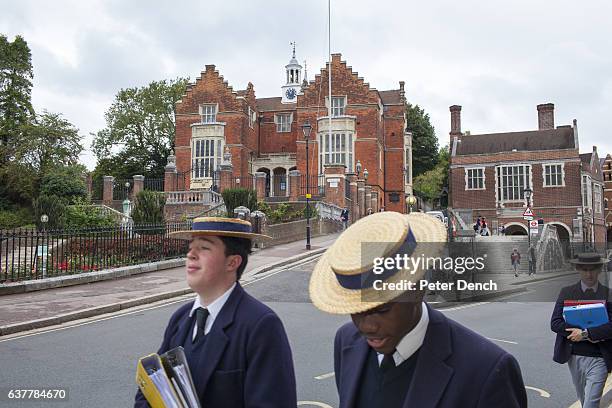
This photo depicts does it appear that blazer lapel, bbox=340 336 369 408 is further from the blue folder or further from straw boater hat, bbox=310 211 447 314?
the blue folder

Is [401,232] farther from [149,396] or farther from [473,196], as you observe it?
[473,196]

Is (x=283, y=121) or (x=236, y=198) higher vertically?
(x=283, y=121)

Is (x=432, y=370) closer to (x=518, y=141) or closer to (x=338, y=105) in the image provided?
(x=338, y=105)

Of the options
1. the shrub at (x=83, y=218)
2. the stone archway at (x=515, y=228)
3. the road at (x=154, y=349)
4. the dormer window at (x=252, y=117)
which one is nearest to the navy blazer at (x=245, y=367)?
the road at (x=154, y=349)

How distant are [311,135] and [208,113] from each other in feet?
32.4

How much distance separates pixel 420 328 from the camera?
5.96ft

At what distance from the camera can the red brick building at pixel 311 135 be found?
4250 cm

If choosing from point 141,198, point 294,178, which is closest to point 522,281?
point 141,198

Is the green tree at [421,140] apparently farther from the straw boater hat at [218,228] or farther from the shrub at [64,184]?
the straw boater hat at [218,228]

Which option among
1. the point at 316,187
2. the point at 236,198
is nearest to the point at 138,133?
the point at 316,187

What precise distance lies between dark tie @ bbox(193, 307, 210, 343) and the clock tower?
5200 cm

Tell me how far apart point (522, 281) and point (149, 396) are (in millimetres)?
2954

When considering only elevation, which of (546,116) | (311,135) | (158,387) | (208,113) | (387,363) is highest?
(546,116)

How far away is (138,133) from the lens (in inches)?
2184
